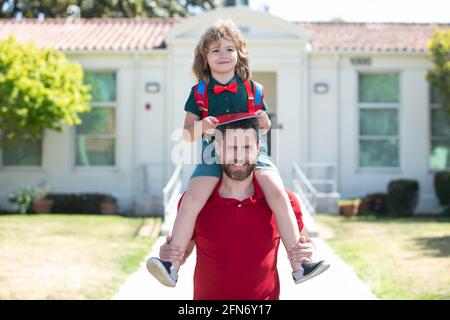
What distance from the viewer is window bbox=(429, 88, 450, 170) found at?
16.6 m

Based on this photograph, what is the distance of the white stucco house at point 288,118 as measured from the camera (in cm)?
1599

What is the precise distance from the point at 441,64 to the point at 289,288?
356 inches

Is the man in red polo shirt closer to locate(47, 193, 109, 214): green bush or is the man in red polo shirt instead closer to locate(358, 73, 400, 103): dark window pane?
locate(47, 193, 109, 214): green bush

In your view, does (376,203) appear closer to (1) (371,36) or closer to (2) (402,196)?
(2) (402,196)

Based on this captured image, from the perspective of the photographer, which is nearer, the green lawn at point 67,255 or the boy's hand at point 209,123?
the boy's hand at point 209,123

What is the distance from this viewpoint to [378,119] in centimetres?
1664

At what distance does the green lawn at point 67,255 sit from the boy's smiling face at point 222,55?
12.7 feet

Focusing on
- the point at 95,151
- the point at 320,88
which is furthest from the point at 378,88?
the point at 95,151

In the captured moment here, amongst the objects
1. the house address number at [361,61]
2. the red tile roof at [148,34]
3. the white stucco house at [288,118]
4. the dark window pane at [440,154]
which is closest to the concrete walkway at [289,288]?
the white stucco house at [288,118]

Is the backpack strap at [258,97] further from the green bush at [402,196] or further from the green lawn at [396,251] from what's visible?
the green bush at [402,196]

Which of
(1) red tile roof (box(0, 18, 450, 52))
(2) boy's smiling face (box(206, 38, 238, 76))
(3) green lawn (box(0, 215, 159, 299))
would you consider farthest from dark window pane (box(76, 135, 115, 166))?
(2) boy's smiling face (box(206, 38, 238, 76))

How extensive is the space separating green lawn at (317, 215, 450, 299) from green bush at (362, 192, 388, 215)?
93 cm

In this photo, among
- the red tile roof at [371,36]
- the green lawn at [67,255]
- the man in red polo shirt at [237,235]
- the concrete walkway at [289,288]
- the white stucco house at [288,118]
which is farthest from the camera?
the red tile roof at [371,36]
